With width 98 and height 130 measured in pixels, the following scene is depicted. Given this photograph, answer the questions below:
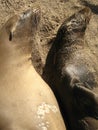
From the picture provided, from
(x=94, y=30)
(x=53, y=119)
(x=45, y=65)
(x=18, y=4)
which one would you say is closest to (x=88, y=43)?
(x=94, y=30)

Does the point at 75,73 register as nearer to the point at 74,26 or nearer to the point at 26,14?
the point at 74,26

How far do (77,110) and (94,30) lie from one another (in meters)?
1.32

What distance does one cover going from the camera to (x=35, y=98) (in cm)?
455

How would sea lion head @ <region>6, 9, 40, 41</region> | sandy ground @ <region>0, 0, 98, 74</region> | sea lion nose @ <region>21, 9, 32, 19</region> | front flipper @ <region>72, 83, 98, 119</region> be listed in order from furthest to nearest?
sandy ground @ <region>0, 0, 98, 74</region>
sea lion nose @ <region>21, 9, 32, 19</region>
sea lion head @ <region>6, 9, 40, 41</region>
front flipper @ <region>72, 83, 98, 119</region>

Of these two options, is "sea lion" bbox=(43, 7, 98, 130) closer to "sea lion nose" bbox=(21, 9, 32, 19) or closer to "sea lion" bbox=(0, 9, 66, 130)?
"sea lion" bbox=(0, 9, 66, 130)

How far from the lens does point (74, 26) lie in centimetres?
516

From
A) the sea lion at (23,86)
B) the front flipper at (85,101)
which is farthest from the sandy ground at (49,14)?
the front flipper at (85,101)

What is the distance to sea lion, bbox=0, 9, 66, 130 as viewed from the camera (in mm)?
4406

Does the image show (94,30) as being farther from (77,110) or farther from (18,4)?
(77,110)

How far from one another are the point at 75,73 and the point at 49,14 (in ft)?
3.27

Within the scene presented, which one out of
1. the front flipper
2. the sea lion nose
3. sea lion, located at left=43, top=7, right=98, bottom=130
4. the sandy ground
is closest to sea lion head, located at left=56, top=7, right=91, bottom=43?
sea lion, located at left=43, top=7, right=98, bottom=130

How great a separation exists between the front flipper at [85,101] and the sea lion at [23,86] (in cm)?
23

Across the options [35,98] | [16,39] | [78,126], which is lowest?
[78,126]

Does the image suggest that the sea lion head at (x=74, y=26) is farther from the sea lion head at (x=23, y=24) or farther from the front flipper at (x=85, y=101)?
the front flipper at (x=85, y=101)
